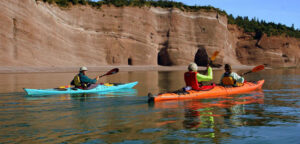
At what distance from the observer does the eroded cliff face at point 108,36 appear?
108 feet

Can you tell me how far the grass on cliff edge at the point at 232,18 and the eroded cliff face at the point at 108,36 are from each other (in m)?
0.92

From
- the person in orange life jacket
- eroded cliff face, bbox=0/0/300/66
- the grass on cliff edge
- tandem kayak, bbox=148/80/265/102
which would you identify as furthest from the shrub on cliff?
the person in orange life jacket

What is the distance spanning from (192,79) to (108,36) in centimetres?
3287

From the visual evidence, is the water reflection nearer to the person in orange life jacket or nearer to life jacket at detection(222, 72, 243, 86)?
the person in orange life jacket

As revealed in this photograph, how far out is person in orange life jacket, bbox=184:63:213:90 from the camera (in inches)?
398

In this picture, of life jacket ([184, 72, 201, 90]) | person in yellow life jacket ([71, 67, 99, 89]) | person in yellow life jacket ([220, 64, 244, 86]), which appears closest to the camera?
life jacket ([184, 72, 201, 90])

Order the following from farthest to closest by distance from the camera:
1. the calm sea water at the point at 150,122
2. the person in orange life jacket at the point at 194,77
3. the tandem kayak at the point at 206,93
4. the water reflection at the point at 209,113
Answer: the person in orange life jacket at the point at 194,77 < the tandem kayak at the point at 206,93 < the water reflection at the point at 209,113 < the calm sea water at the point at 150,122

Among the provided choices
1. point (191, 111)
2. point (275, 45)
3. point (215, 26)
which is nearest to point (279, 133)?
point (191, 111)

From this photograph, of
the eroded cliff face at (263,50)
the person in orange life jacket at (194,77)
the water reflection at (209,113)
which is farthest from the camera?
the eroded cliff face at (263,50)

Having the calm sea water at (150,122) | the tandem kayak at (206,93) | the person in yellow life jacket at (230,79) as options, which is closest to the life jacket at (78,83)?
the calm sea water at (150,122)

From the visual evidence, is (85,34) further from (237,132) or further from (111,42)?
(237,132)

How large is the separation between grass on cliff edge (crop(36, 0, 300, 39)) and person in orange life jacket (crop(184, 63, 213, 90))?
104 ft

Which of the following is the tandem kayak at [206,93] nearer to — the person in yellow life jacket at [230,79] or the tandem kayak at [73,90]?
the person in yellow life jacket at [230,79]

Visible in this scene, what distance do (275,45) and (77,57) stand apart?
45.2 meters
